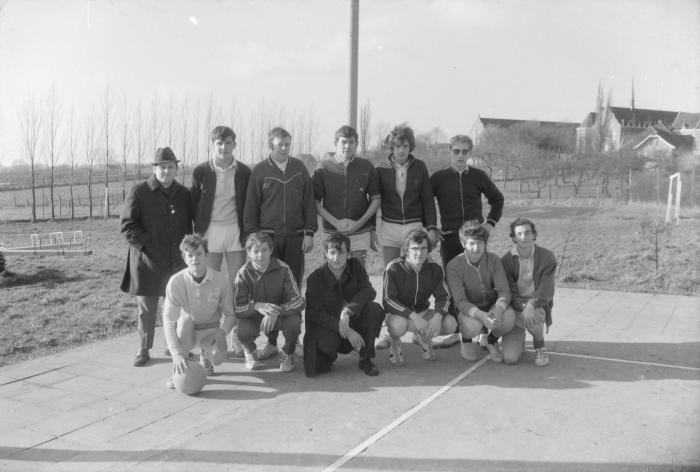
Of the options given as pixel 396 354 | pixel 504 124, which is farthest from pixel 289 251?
pixel 504 124

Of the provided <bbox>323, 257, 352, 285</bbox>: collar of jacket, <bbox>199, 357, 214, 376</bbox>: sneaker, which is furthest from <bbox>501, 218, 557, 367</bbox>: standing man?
<bbox>199, 357, 214, 376</bbox>: sneaker

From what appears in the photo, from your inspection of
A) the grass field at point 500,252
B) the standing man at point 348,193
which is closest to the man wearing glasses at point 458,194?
the standing man at point 348,193

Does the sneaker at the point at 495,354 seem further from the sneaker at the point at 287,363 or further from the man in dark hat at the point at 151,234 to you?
the man in dark hat at the point at 151,234

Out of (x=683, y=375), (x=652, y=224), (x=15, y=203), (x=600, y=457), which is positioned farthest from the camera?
(x=15, y=203)

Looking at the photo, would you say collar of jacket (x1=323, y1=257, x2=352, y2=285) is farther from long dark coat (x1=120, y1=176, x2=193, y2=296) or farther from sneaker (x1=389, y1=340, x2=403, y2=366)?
long dark coat (x1=120, y1=176, x2=193, y2=296)

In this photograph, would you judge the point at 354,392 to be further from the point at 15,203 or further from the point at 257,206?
the point at 15,203

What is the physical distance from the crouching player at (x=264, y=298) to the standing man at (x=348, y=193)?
2.22 feet

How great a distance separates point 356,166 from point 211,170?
1.23m

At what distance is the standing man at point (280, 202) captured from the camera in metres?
4.85

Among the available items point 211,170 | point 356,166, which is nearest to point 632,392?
point 356,166

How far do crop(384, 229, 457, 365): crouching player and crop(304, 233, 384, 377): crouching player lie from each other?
172 millimetres

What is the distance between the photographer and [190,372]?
155 inches

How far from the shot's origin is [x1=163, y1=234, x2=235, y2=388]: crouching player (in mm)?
4246

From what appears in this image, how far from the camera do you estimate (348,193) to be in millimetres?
5008
